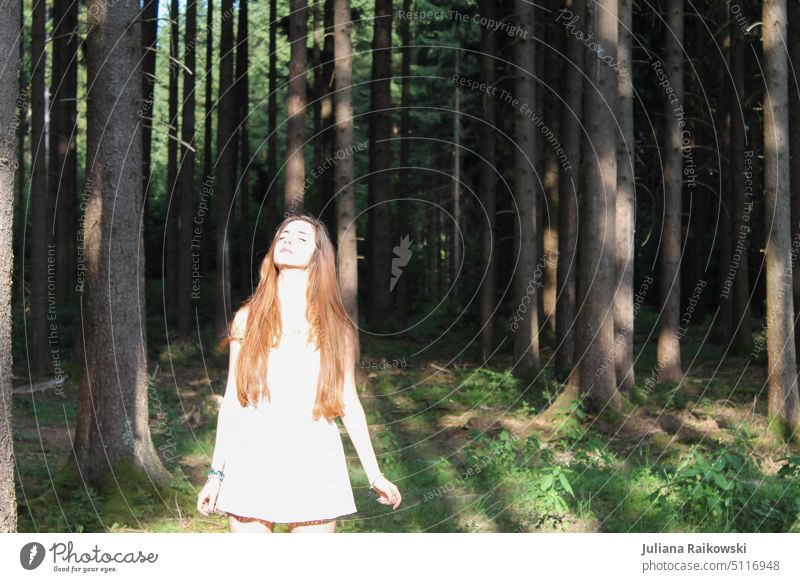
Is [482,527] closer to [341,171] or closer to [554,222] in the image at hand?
[341,171]

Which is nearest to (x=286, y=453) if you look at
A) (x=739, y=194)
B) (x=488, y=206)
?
(x=488, y=206)

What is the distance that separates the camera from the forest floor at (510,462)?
9914mm

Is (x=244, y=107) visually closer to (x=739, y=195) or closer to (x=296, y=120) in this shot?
(x=296, y=120)

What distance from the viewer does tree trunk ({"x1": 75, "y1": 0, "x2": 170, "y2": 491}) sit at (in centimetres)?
1054

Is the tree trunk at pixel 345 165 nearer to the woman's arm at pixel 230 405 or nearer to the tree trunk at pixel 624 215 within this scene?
the tree trunk at pixel 624 215

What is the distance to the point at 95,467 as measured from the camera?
419 inches

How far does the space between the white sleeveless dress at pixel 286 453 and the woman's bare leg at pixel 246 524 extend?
0.05 metres

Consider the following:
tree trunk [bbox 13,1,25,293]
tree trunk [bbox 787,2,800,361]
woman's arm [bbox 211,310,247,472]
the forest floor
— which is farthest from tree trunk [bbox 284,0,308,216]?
woman's arm [bbox 211,310,247,472]

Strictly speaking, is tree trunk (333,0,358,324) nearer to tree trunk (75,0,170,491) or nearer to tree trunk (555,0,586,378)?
tree trunk (555,0,586,378)

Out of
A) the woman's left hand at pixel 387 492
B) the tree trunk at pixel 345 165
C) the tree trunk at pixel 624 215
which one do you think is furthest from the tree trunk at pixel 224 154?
the woman's left hand at pixel 387 492

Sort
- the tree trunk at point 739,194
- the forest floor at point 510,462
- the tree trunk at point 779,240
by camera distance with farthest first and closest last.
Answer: the tree trunk at point 739,194, the tree trunk at point 779,240, the forest floor at point 510,462
